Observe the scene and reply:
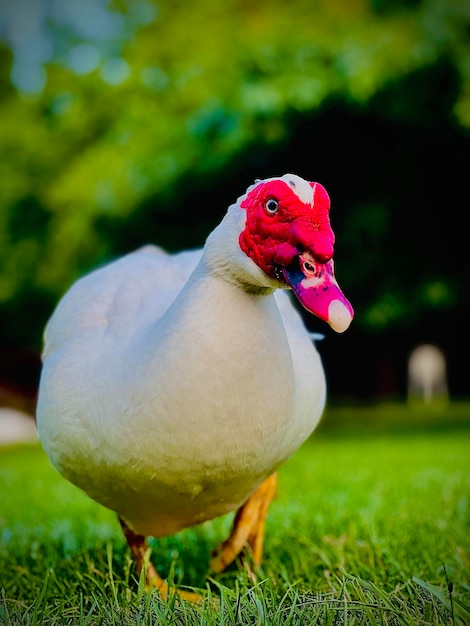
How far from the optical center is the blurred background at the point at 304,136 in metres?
9.41

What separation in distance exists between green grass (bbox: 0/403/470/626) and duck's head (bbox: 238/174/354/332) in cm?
76

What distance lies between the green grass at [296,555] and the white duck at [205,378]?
320 millimetres

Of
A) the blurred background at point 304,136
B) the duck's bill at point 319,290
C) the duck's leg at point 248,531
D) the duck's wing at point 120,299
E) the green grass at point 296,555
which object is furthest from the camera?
the blurred background at point 304,136

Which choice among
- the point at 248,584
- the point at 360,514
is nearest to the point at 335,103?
the point at 360,514

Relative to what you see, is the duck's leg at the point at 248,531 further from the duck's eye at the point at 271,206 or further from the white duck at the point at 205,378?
the duck's eye at the point at 271,206

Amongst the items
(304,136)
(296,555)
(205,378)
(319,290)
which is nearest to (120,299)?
(205,378)

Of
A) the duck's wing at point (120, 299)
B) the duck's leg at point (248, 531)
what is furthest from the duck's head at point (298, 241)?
the duck's leg at point (248, 531)

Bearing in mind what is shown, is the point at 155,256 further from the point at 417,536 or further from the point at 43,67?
the point at 43,67

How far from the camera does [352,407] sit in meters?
14.8

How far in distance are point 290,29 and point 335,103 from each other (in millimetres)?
1425

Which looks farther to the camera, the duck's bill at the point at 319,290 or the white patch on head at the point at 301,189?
the white patch on head at the point at 301,189

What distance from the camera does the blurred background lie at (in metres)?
9.41

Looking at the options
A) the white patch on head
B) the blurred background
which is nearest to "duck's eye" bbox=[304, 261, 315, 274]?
the white patch on head

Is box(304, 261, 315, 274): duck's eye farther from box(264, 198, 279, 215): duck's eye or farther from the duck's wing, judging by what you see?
the duck's wing
